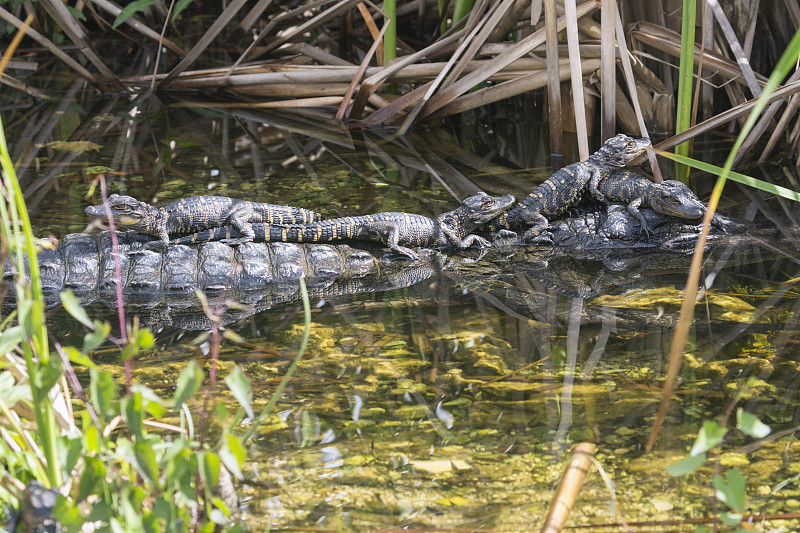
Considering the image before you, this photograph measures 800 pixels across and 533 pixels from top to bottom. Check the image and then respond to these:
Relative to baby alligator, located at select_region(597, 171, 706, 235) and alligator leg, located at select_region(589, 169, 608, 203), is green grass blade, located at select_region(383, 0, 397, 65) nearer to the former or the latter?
alligator leg, located at select_region(589, 169, 608, 203)

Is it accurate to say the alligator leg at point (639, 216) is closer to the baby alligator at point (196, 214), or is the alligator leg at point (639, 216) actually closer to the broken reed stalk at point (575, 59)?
the broken reed stalk at point (575, 59)

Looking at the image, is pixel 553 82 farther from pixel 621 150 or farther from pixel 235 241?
pixel 235 241

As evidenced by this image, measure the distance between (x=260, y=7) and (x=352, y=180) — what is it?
2708mm

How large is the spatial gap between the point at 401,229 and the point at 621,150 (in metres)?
1.62

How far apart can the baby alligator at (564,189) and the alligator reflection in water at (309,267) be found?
18cm

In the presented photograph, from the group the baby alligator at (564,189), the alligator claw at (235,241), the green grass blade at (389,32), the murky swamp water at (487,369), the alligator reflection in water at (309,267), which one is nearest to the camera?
the murky swamp water at (487,369)

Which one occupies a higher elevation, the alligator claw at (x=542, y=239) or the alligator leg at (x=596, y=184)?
the alligator leg at (x=596, y=184)

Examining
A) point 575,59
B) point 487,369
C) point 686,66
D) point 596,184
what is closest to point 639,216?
point 596,184

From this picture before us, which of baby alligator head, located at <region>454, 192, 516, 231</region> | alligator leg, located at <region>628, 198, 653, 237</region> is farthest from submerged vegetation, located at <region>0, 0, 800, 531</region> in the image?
baby alligator head, located at <region>454, 192, 516, 231</region>

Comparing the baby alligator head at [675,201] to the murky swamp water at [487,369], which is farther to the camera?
the baby alligator head at [675,201]

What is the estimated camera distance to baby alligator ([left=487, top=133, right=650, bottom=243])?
5.01 metres

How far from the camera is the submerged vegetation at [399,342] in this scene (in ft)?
6.23

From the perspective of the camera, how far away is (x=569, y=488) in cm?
227

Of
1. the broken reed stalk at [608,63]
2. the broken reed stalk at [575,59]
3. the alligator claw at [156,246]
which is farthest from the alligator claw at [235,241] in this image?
the broken reed stalk at [608,63]
